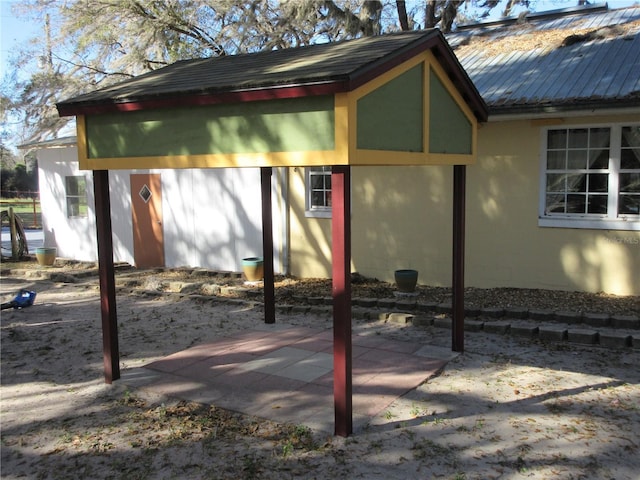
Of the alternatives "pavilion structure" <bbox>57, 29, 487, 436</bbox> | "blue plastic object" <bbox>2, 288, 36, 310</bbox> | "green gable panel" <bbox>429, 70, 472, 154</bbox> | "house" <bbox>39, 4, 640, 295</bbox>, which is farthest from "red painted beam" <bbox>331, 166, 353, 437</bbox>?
"blue plastic object" <bbox>2, 288, 36, 310</bbox>

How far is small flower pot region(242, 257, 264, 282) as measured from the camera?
11.0 m

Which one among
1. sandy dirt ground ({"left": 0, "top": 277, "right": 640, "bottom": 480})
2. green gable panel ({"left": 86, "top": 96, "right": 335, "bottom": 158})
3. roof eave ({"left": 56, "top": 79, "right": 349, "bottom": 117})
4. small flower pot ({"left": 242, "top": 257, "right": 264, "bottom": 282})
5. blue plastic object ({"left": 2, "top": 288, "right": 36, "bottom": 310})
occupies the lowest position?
sandy dirt ground ({"left": 0, "top": 277, "right": 640, "bottom": 480})

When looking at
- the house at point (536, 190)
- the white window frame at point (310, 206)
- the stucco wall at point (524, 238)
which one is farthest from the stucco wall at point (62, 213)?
the stucco wall at point (524, 238)

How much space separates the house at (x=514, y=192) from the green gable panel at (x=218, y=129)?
39 centimetres

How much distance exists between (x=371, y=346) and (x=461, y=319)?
1149 mm

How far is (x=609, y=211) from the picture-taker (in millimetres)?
8344

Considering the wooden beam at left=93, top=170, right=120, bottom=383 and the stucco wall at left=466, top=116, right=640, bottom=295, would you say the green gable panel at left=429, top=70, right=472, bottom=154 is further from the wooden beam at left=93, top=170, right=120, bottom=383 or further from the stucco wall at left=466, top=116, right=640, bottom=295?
the wooden beam at left=93, top=170, right=120, bottom=383

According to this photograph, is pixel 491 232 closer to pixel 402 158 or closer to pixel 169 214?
pixel 402 158

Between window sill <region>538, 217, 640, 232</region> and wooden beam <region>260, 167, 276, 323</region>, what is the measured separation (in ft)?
13.7

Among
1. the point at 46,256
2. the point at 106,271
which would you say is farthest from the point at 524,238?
the point at 46,256

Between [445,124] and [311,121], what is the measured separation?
188 centimetres

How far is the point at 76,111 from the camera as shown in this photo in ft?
19.0

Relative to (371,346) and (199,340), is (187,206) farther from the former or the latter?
(371,346)

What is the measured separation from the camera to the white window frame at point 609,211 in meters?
8.20
